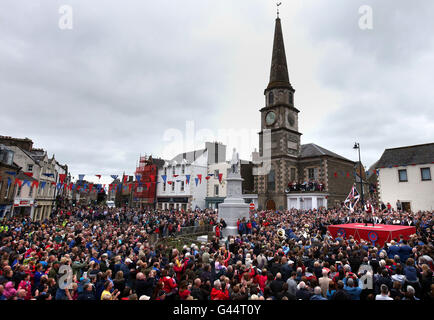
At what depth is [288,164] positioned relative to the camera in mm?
32906

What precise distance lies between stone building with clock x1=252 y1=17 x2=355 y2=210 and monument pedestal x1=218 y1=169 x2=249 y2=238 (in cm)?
1447

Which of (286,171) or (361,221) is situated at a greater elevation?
(286,171)

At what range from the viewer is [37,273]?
668cm

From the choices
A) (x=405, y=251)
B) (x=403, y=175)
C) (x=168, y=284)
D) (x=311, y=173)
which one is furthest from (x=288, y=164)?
(x=168, y=284)

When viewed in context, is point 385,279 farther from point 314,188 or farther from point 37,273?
point 314,188

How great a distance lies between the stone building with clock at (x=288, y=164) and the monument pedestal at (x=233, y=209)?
1447 centimetres

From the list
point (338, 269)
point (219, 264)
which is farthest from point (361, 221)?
point (219, 264)

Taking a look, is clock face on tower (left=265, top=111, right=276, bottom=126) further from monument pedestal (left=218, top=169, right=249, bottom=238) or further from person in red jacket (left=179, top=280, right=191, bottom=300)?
person in red jacket (left=179, top=280, right=191, bottom=300)

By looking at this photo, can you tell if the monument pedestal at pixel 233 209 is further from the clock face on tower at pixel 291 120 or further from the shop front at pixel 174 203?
the shop front at pixel 174 203

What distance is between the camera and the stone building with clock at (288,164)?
31.0 metres

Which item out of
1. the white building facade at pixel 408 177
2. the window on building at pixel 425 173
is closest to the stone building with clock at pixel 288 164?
the white building facade at pixel 408 177

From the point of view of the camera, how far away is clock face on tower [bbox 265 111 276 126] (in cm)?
3463

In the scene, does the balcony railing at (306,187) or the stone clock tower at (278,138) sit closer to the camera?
the balcony railing at (306,187)
